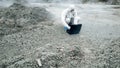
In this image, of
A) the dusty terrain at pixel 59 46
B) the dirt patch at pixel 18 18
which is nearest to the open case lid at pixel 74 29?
the dusty terrain at pixel 59 46

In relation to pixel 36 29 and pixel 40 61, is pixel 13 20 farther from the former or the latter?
pixel 40 61

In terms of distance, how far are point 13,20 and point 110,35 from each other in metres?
4.95

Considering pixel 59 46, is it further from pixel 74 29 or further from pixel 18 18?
pixel 18 18

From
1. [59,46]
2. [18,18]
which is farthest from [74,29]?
[18,18]

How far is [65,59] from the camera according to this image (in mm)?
6266

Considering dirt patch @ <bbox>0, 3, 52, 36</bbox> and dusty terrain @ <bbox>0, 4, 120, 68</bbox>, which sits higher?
dirt patch @ <bbox>0, 3, 52, 36</bbox>

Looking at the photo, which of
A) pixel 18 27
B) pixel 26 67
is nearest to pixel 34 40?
pixel 18 27

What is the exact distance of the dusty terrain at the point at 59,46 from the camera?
19.7 ft

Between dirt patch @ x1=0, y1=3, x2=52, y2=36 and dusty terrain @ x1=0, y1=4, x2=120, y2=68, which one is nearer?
dusty terrain @ x1=0, y1=4, x2=120, y2=68

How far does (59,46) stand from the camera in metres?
7.27

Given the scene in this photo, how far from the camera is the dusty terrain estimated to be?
602cm

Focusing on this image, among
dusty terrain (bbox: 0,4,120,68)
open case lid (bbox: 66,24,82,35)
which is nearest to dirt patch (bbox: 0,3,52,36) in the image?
dusty terrain (bbox: 0,4,120,68)

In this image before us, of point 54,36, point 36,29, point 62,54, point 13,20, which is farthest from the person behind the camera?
point 13,20

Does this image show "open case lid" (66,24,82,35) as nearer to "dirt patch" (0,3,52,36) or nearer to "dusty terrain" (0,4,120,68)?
"dusty terrain" (0,4,120,68)
